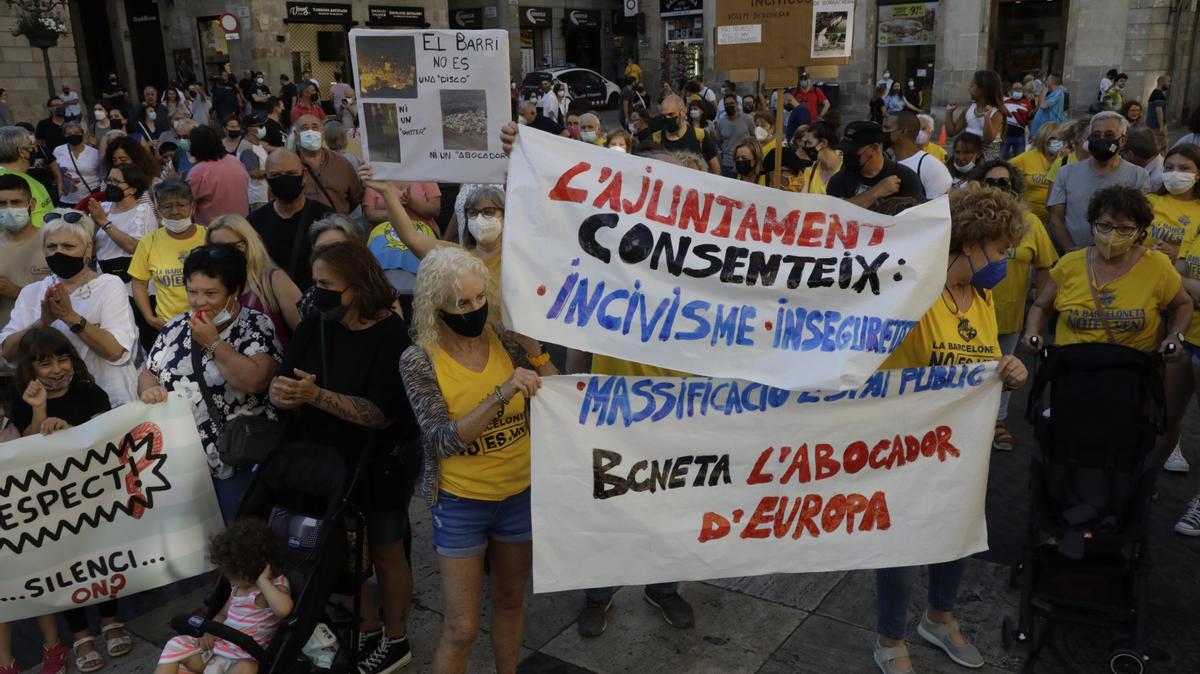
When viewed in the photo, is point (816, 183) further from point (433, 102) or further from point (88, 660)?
point (88, 660)

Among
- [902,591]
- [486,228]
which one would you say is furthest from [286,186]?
[902,591]

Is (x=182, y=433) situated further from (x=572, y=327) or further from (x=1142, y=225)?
(x=1142, y=225)

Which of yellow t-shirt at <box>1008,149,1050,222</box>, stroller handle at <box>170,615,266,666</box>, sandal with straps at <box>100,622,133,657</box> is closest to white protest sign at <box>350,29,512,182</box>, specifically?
stroller handle at <box>170,615,266,666</box>

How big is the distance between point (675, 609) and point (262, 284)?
90.6 inches

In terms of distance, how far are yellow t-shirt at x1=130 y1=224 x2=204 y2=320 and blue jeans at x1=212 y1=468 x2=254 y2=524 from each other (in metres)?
1.45

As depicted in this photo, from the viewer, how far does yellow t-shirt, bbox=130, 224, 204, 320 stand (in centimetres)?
521

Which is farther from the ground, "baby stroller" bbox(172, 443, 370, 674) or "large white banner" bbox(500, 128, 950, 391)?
"large white banner" bbox(500, 128, 950, 391)

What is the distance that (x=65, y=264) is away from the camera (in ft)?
14.5

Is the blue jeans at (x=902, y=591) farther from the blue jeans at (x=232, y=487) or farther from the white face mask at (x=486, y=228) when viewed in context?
the blue jeans at (x=232, y=487)

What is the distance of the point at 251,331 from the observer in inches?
151

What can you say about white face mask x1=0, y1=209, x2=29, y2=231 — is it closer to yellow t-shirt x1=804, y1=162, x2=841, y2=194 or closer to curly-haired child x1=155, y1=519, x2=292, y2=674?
curly-haired child x1=155, y1=519, x2=292, y2=674

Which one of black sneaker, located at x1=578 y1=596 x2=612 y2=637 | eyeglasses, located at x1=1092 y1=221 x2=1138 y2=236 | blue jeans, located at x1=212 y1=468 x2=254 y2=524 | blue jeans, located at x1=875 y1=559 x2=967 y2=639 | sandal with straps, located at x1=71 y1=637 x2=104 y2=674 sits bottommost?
sandal with straps, located at x1=71 y1=637 x2=104 y2=674

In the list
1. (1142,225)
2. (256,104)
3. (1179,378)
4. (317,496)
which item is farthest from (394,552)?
(256,104)

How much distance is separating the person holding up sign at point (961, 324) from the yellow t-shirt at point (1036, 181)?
14.4ft
